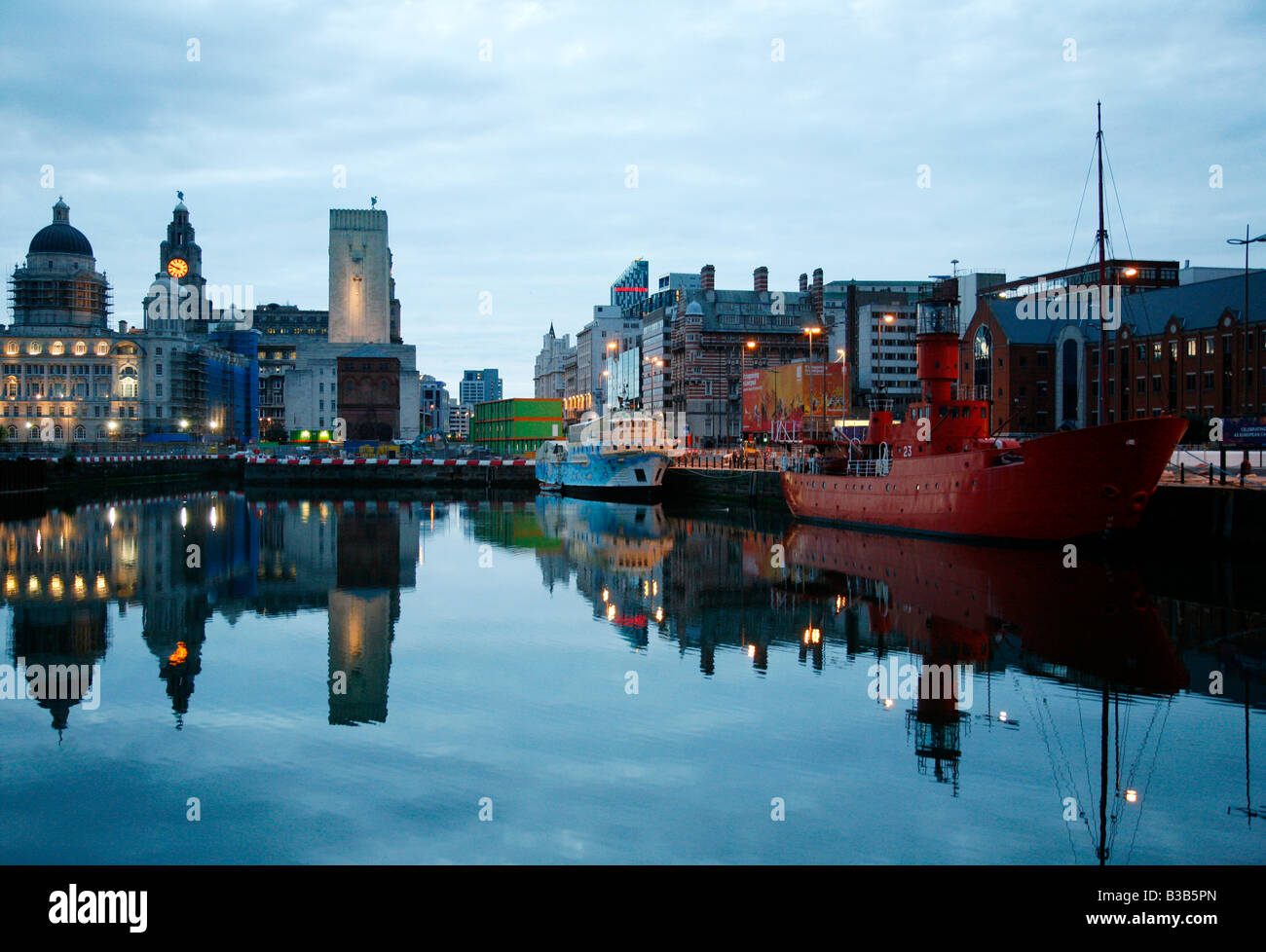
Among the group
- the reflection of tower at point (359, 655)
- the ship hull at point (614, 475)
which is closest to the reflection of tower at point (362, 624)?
the reflection of tower at point (359, 655)

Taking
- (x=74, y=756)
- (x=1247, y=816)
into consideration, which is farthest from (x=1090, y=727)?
(x=74, y=756)

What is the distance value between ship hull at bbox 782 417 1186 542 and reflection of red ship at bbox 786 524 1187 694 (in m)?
1.05

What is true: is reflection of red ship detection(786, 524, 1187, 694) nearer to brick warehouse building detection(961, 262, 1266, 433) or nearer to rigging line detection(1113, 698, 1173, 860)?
rigging line detection(1113, 698, 1173, 860)

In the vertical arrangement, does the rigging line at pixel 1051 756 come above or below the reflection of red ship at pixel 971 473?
below

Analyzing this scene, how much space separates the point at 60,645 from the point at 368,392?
382 feet

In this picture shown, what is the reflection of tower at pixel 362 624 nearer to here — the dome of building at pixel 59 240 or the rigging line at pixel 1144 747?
the rigging line at pixel 1144 747

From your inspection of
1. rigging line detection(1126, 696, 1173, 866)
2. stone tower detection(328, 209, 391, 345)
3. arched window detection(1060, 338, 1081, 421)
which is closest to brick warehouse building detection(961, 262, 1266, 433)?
arched window detection(1060, 338, 1081, 421)

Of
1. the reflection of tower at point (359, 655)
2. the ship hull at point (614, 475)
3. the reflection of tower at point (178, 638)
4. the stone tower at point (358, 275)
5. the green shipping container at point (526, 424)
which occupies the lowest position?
the reflection of tower at point (359, 655)

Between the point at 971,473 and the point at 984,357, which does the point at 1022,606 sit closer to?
the point at 971,473

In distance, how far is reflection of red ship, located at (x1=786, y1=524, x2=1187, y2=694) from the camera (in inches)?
764

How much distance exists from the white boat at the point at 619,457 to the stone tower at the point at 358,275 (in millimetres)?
70527

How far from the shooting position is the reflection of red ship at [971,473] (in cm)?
3183

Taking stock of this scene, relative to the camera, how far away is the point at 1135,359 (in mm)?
82625

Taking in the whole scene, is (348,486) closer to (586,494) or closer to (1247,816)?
(586,494)
